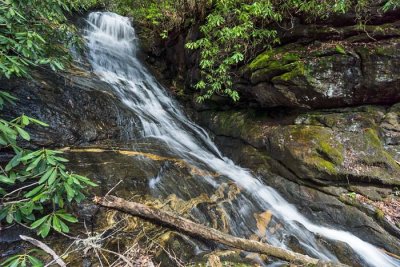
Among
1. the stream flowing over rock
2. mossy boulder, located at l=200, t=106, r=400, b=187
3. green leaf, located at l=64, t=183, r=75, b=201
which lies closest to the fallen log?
the stream flowing over rock

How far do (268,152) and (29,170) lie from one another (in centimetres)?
479

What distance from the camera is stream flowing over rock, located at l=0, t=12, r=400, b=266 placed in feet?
14.2

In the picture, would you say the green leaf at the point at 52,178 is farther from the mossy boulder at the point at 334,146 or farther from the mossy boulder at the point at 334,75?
the mossy boulder at the point at 334,75

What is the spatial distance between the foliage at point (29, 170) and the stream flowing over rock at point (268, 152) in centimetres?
75

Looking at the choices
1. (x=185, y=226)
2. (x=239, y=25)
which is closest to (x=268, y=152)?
(x=239, y=25)

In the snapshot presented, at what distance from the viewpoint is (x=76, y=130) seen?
5414mm

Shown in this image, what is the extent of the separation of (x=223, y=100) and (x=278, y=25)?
7.96 feet

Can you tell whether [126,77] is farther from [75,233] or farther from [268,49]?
[75,233]

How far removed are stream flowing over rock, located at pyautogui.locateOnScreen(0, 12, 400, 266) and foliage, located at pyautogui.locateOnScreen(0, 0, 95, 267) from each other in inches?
29.4

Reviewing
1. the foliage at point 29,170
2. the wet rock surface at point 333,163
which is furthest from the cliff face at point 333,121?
the foliage at point 29,170

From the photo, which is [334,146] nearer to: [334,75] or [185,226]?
[334,75]

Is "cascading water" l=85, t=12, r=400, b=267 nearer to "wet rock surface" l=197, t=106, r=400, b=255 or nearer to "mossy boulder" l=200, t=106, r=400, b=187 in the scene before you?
"wet rock surface" l=197, t=106, r=400, b=255

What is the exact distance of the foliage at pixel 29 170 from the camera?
2.40 metres

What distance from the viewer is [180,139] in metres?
7.18
